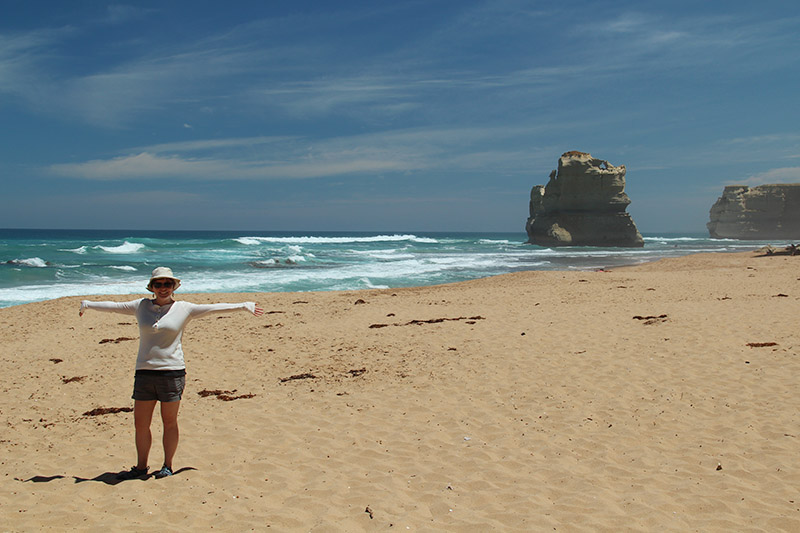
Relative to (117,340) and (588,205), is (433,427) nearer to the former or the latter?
(117,340)

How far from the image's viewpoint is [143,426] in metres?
4.10

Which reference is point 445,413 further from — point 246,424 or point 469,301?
point 469,301

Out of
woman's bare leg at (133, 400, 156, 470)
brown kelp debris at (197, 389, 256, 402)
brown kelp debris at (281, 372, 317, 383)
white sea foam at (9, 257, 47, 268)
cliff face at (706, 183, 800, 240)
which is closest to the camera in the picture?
woman's bare leg at (133, 400, 156, 470)

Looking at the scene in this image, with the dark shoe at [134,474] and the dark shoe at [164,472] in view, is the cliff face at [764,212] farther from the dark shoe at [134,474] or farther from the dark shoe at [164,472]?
the dark shoe at [134,474]

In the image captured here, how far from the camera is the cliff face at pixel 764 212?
3378 inches

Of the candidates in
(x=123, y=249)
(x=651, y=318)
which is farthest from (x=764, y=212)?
(x=651, y=318)

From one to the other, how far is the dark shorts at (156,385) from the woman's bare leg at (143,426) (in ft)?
0.28

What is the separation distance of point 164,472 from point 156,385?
77cm

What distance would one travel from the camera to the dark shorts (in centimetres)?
393

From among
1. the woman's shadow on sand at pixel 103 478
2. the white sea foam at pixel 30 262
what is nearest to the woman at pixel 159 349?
the woman's shadow on sand at pixel 103 478

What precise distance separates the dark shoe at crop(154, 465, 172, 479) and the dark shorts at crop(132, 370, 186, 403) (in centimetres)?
63

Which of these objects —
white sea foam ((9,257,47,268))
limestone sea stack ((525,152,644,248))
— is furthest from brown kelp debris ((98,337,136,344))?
limestone sea stack ((525,152,644,248))

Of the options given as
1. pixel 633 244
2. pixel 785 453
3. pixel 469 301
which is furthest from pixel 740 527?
pixel 633 244

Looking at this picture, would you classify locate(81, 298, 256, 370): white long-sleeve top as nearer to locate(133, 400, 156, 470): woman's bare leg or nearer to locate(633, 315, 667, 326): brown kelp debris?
locate(133, 400, 156, 470): woman's bare leg
